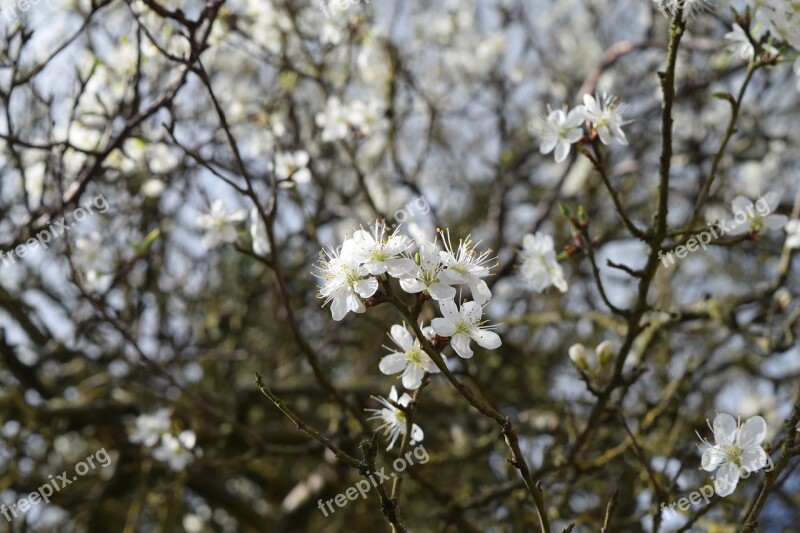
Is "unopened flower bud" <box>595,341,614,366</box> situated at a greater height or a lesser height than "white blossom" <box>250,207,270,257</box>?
lesser

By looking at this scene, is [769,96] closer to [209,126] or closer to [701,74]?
[701,74]

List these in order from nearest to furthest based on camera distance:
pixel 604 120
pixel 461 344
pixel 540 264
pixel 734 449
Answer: pixel 461 344, pixel 734 449, pixel 604 120, pixel 540 264

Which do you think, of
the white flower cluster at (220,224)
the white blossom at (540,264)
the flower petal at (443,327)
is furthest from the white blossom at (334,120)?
the flower petal at (443,327)

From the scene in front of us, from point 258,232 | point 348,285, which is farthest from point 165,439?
point 348,285

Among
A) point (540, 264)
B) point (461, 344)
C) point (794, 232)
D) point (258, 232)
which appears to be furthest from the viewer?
point (794, 232)

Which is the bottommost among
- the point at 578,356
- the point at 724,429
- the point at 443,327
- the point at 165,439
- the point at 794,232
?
the point at 724,429

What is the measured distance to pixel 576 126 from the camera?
197 cm

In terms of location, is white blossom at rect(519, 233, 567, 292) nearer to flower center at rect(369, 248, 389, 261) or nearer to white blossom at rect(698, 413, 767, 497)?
white blossom at rect(698, 413, 767, 497)

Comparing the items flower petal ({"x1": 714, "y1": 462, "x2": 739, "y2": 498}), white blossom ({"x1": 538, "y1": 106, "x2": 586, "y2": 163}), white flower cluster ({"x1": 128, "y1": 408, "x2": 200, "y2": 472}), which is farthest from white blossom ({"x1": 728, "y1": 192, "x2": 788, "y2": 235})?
white flower cluster ({"x1": 128, "y1": 408, "x2": 200, "y2": 472})

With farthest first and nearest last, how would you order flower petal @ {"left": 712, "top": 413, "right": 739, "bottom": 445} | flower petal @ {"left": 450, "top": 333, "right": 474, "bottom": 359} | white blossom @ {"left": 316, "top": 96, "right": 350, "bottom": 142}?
white blossom @ {"left": 316, "top": 96, "right": 350, "bottom": 142}, flower petal @ {"left": 712, "top": 413, "right": 739, "bottom": 445}, flower petal @ {"left": 450, "top": 333, "right": 474, "bottom": 359}

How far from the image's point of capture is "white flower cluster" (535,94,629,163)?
190 centimetres

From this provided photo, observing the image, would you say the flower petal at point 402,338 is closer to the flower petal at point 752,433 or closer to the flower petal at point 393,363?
the flower petal at point 393,363

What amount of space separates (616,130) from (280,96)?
2.03 metres

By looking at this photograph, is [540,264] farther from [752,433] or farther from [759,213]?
[752,433]
